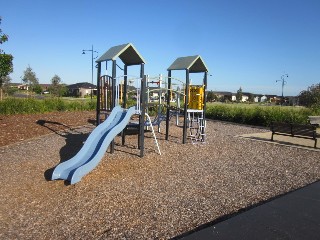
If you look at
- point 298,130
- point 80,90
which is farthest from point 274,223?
point 80,90

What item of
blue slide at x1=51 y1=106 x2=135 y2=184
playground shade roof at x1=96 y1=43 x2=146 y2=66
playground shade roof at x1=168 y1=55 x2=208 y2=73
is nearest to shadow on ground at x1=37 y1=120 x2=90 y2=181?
blue slide at x1=51 y1=106 x2=135 y2=184

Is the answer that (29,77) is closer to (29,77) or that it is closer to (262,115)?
(29,77)

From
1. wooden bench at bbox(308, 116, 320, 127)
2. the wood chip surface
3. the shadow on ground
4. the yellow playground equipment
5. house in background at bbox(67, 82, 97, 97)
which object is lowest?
the wood chip surface

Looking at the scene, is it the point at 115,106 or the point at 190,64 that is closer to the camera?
the point at 115,106

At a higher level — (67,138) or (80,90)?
(80,90)

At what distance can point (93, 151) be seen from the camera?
7512mm

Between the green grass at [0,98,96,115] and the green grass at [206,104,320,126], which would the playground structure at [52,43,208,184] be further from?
the green grass at [0,98,96,115]

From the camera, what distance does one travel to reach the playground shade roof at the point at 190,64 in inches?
458

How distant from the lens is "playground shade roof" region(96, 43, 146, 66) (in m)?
9.42

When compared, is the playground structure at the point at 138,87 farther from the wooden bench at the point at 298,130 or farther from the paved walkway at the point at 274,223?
the paved walkway at the point at 274,223

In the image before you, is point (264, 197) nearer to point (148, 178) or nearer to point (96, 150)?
point (148, 178)

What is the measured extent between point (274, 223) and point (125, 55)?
7722 mm

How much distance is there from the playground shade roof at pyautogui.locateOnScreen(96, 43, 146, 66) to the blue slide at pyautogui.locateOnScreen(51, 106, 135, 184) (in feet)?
5.22

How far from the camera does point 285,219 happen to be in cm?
450
